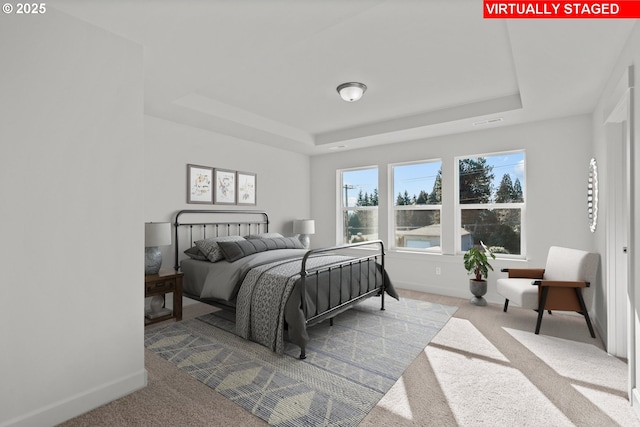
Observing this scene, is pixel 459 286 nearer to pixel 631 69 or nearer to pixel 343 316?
pixel 343 316

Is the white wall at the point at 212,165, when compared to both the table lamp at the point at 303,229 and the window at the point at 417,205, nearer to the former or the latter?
the table lamp at the point at 303,229

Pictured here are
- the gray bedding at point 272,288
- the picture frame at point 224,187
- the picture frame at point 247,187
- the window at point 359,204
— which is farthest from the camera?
the window at point 359,204

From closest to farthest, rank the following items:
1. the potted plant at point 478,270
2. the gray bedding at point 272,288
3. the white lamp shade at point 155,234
→ the gray bedding at point 272,288
the white lamp shade at point 155,234
the potted plant at point 478,270

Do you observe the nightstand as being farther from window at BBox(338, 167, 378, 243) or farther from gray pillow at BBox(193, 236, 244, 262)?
window at BBox(338, 167, 378, 243)

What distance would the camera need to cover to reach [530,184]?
13.0ft

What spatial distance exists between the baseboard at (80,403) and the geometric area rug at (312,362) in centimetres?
39

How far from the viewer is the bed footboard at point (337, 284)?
8.89 ft

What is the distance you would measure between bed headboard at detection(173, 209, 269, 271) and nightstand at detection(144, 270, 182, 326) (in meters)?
0.37

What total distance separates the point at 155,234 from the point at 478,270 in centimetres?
396

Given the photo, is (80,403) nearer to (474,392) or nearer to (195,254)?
(195,254)

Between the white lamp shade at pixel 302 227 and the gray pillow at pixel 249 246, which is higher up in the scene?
the white lamp shade at pixel 302 227

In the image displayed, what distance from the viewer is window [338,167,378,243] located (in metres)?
5.48

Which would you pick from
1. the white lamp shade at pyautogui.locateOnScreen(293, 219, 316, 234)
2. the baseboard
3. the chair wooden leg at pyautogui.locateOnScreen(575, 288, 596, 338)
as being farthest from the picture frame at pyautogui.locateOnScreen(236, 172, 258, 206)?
the chair wooden leg at pyautogui.locateOnScreen(575, 288, 596, 338)

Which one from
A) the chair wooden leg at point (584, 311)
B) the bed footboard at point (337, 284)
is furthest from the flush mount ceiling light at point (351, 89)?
the chair wooden leg at point (584, 311)
